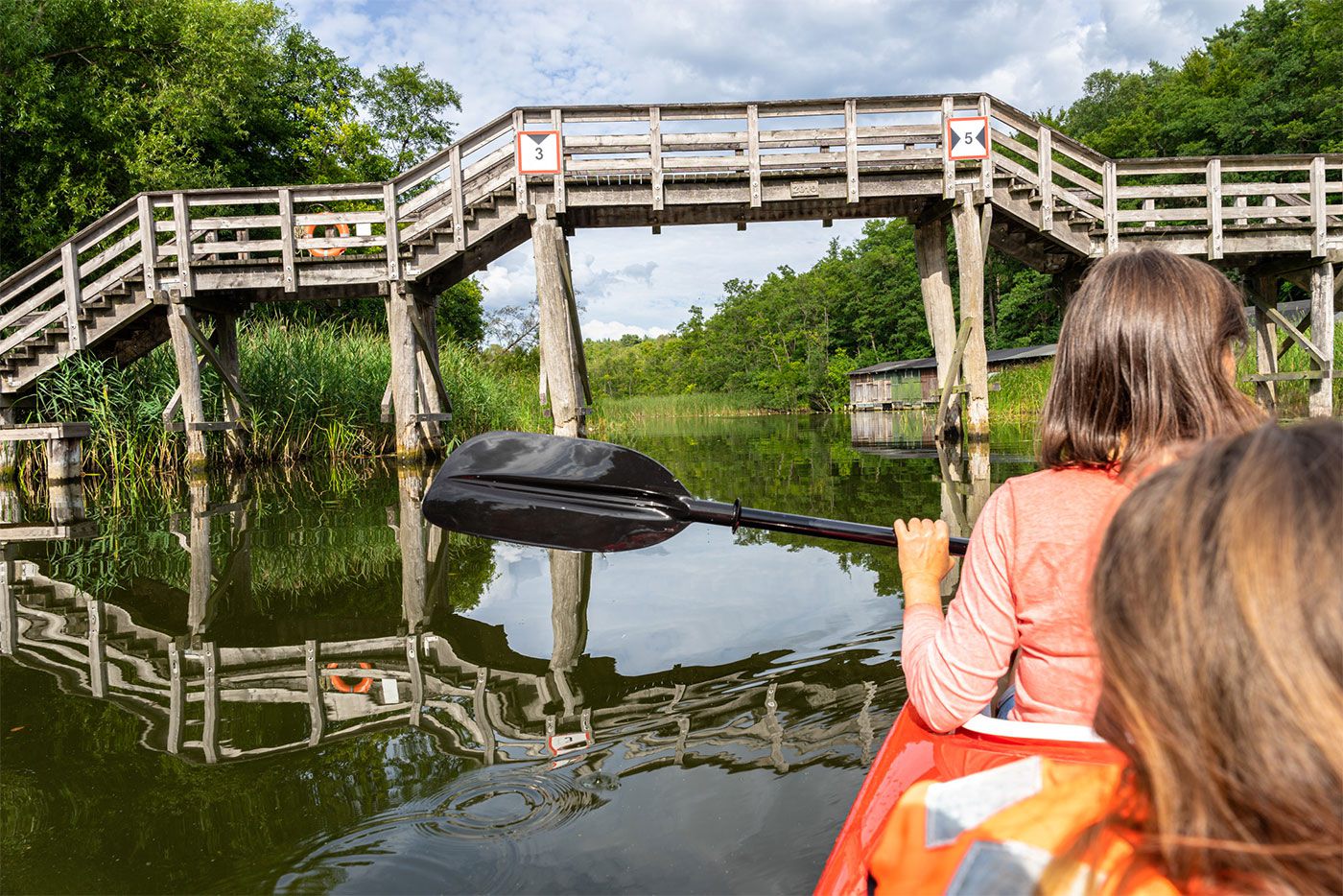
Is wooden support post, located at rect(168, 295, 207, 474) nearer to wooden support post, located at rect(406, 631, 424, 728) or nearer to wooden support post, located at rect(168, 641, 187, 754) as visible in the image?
wooden support post, located at rect(168, 641, 187, 754)

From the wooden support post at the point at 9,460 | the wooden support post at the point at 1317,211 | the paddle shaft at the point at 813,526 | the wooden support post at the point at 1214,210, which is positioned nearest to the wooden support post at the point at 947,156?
the wooden support post at the point at 1214,210

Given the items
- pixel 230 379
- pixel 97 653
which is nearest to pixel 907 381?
pixel 230 379

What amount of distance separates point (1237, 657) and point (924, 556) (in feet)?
3.64

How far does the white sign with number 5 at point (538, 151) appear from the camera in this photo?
9.14 m

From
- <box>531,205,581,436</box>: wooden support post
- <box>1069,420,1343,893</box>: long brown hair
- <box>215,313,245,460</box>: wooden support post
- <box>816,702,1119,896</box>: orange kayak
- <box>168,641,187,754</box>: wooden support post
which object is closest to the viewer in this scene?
<box>1069,420,1343,893</box>: long brown hair

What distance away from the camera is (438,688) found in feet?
9.17

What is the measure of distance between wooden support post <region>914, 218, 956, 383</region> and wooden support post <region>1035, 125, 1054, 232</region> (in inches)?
44.7

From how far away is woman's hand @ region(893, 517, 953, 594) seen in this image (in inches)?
66.1

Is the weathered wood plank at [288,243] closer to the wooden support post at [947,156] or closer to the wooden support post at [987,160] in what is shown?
the wooden support post at [947,156]

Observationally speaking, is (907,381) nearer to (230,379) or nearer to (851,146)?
(851,146)

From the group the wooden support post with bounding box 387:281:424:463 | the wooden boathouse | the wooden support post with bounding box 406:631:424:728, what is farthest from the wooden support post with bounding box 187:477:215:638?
the wooden boathouse

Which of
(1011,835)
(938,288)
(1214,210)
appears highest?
(1214,210)

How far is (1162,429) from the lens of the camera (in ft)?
4.08

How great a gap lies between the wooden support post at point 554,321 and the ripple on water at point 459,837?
7.06 meters
